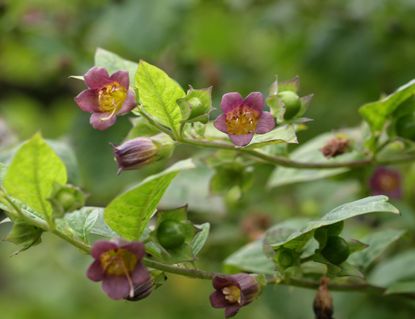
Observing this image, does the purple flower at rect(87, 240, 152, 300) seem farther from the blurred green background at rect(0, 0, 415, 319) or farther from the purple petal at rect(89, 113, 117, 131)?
the blurred green background at rect(0, 0, 415, 319)

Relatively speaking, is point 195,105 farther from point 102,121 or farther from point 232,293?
point 232,293

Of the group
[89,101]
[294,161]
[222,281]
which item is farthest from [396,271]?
[89,101]

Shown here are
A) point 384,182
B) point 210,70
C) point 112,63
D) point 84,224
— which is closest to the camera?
point 84,224

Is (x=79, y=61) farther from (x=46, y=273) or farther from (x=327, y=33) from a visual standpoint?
(x=46, y=273)

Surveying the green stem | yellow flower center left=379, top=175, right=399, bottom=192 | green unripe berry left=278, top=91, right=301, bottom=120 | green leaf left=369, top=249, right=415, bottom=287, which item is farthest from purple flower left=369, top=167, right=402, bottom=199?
green unripe berry left=278, top=91, right=301, bottom=120

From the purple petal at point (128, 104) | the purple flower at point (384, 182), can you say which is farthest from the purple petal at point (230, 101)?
the purple flower at point (384, 182)
